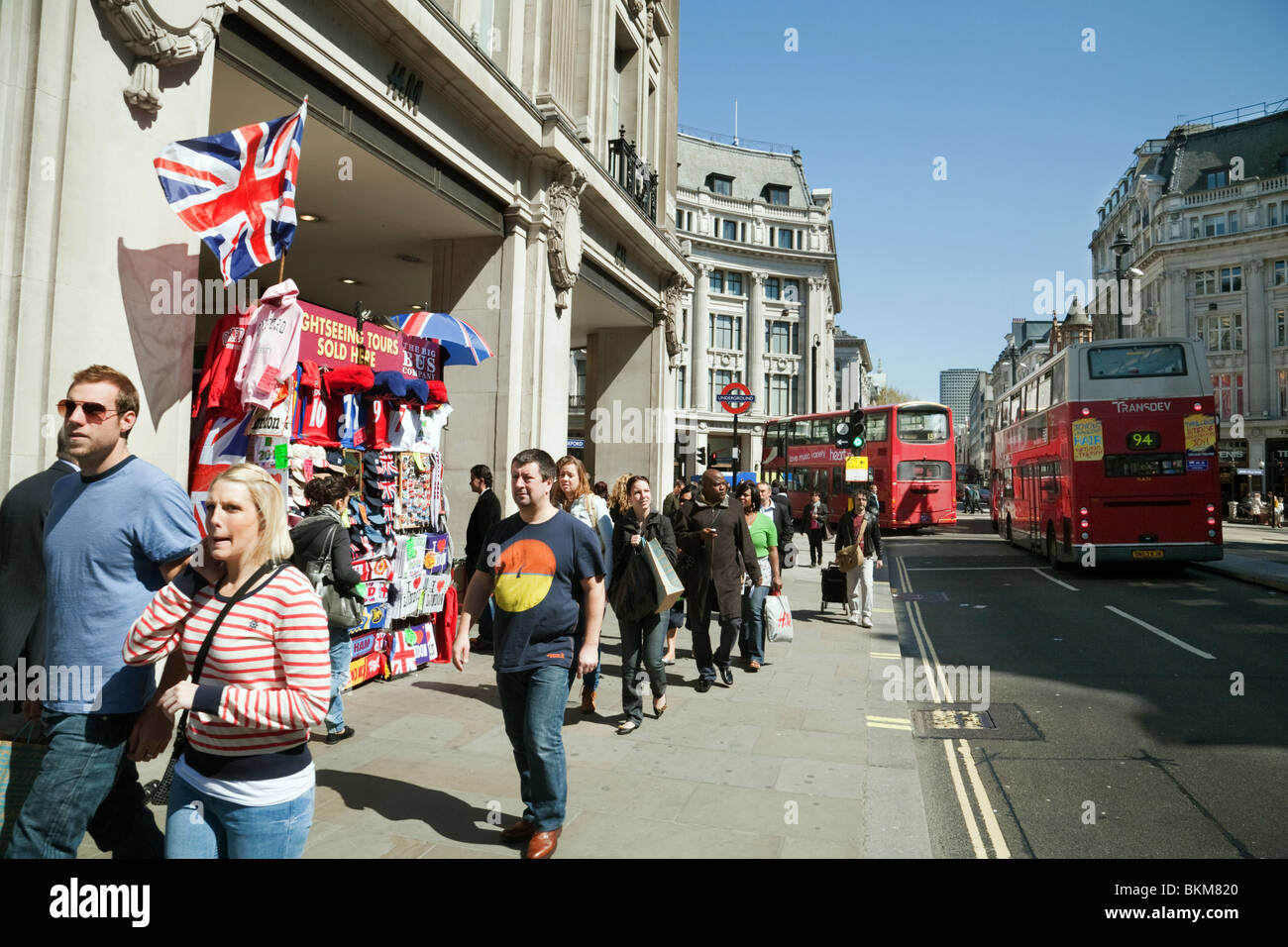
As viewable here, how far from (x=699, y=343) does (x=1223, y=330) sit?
111 feet

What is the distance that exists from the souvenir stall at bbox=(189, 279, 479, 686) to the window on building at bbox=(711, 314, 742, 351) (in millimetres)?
51483

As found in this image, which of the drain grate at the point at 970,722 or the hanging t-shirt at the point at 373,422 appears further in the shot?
the hanging t-shirt at the point at 373,422

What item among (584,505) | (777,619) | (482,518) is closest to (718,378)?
(777,619)

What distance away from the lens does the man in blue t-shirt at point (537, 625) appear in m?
3.89

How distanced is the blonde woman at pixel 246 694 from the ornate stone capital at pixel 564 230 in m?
9.87

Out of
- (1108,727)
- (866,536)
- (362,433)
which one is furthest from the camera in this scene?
(866,536)

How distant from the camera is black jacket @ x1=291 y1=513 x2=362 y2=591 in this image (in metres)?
5.44

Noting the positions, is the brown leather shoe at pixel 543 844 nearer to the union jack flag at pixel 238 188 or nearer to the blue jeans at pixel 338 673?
the blue jeans at pixel 338 673

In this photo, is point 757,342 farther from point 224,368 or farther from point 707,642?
point 224,368

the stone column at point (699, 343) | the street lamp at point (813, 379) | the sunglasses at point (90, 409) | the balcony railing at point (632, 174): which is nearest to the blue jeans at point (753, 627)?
the sunglasses at point (90, 409)

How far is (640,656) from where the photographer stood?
21.1 ft
